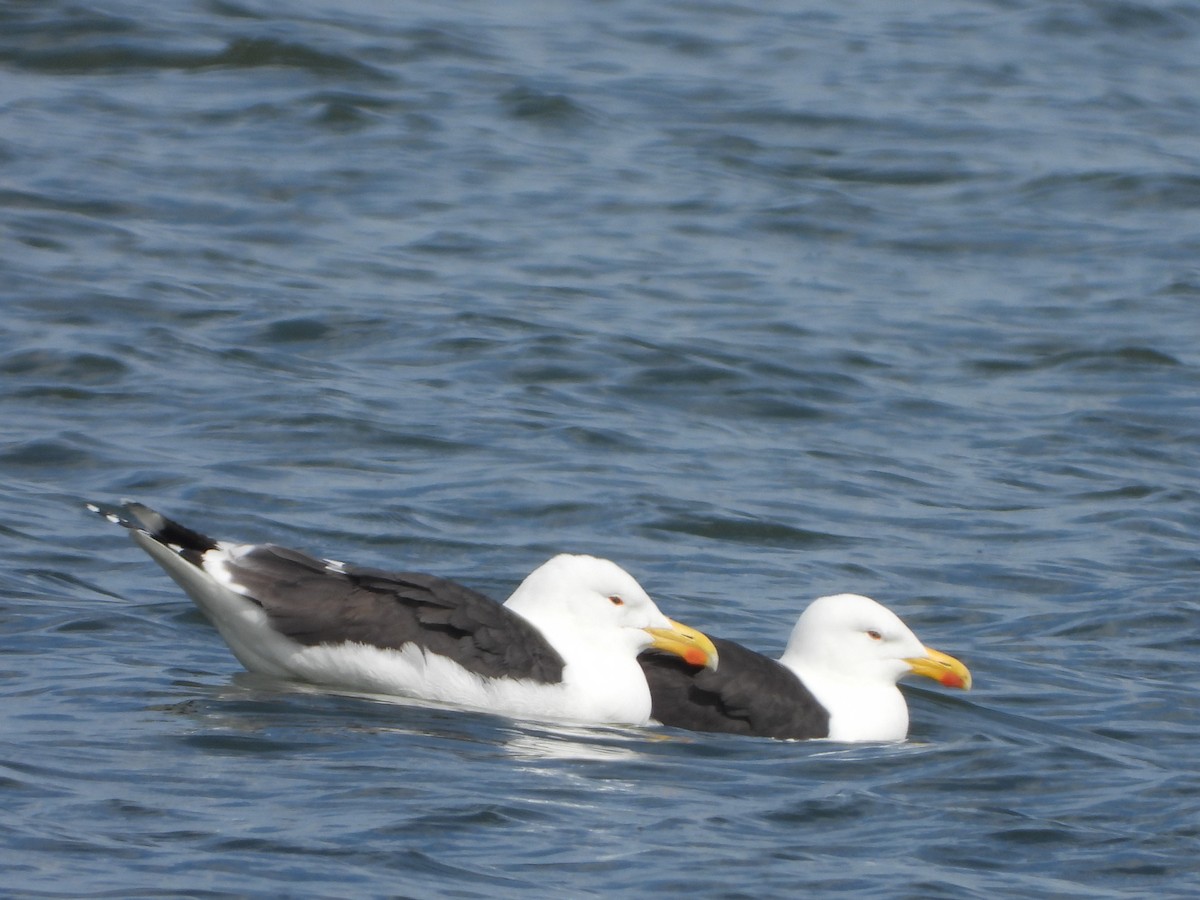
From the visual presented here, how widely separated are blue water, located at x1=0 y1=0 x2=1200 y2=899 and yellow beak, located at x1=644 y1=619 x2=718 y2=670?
49 cm

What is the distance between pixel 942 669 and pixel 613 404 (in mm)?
4644

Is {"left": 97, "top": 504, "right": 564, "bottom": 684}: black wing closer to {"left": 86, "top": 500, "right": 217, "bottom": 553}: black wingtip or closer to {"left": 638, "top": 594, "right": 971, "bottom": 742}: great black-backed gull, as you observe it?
{"left": 86, "top": 500, "right": 217, "bottom": 553}: black wingtip

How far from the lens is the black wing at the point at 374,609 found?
8188mm

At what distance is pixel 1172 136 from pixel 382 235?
775 cm

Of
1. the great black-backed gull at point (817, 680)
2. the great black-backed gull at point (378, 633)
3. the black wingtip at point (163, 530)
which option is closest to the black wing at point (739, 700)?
the great black-backed gull at point (817, 680)

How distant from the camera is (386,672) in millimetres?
8219

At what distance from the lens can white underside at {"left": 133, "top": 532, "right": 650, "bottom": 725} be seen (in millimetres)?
8188

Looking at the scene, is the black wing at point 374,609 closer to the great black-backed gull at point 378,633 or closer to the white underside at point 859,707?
the great black-backed gull at point 378,633

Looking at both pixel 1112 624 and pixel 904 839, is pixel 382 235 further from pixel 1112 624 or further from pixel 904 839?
pixel 904 839

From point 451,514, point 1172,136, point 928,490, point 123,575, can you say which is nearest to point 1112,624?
point 928,490

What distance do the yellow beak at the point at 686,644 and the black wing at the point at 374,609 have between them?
0.57 meters

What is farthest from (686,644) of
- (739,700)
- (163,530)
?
(163,530)

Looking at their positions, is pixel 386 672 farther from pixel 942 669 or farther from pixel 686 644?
pixel 942 669

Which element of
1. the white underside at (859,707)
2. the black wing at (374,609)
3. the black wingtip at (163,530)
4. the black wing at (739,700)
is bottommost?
the white underside at (859,707)
